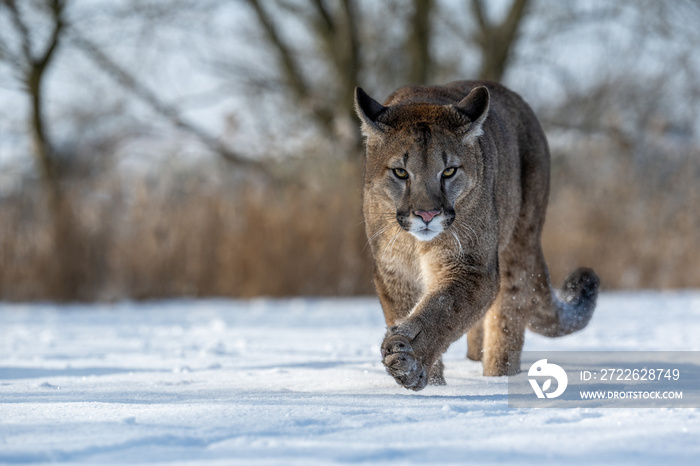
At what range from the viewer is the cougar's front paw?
360 centimetres

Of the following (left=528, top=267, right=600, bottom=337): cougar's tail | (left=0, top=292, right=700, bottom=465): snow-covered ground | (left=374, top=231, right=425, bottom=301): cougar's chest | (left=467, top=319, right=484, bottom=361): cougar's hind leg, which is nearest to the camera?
(left=0, top=292, right=700, bottom=465): snow-covered ground

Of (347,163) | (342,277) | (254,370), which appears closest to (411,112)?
(254,370)

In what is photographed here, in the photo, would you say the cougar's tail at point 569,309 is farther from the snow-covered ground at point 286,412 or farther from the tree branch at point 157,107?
the tree branch at point 157,107

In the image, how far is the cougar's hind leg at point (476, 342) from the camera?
5520mm

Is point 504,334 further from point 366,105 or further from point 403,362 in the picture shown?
Answer: point 366,105

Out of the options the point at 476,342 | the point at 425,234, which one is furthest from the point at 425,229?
the point at 476,342

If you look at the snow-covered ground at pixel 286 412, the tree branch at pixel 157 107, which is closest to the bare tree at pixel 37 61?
the tree branch at pixel 157 107

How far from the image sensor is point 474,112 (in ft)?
14.4

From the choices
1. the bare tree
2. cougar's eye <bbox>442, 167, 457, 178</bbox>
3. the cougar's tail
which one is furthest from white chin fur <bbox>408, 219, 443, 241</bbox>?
the bare tree

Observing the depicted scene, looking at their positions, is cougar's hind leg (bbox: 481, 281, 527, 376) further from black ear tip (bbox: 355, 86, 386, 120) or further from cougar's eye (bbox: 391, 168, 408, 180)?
black ear tip (bbox: 355, 86, 386, 120)

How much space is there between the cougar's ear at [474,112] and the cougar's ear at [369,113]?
1.34 ft

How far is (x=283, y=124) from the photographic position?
18156 millimetres

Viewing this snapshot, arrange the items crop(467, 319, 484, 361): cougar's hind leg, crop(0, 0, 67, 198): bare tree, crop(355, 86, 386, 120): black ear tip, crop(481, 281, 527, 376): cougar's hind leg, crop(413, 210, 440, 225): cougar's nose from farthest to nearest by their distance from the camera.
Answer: crop(0, 0, 67, 198): bare tree → crop(467, 319, 484, 361): cougar's hind leg → crop(481, 281, 527, 376): cougar's hind leg → crop(355, 86, 386, 120): black ear tip → crop(413, 210, 440, 225): cougar's nose

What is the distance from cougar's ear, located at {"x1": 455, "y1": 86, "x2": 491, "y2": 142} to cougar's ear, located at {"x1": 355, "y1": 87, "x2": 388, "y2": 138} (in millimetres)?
409
